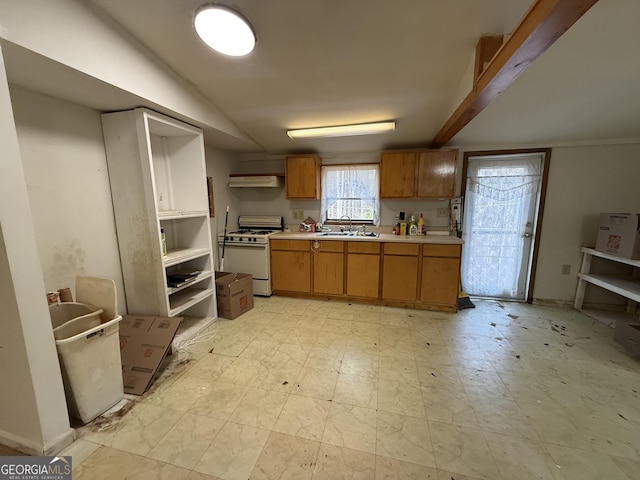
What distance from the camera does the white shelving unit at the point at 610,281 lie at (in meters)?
2.47

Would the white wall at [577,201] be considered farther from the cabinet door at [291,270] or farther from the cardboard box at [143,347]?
the cardboard box at [143,347]

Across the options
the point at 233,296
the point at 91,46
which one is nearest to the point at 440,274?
the point at 233,296

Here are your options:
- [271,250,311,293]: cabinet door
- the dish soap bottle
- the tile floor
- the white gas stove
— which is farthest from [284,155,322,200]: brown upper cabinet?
the tile floor

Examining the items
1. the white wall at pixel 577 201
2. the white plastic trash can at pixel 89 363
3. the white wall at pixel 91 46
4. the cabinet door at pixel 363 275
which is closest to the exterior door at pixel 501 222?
the white wall at pixel 577 201

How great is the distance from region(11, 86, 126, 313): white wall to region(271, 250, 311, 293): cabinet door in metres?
1.82

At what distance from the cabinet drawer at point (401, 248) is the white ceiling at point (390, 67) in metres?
1.41

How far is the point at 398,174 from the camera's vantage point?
3.32 meters

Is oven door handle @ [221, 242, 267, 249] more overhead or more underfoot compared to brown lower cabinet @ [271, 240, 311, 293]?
more overhead

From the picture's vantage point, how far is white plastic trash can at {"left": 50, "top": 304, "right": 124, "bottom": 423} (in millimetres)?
1438

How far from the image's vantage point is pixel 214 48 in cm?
174

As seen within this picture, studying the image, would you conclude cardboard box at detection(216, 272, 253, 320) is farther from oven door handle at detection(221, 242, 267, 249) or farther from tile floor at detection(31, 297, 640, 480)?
oven door handle at detection(221, 242, 267, 249)

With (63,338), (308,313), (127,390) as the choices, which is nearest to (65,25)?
(63,338)

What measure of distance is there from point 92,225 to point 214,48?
5.63 feet

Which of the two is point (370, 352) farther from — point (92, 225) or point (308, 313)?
point (92, 225)
